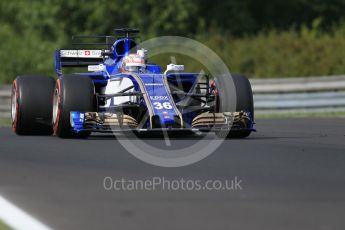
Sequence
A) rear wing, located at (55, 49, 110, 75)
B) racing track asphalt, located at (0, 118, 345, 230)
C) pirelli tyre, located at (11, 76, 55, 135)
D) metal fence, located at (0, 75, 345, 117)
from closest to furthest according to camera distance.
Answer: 1. racing track asphalt, located at (0, 118, 345, 230)
2. pirelli tyre, located at (11, 76, 55, 135)
3. rear wing, located at (55, 49, 110, 75)
4. metal fence, located at (0, 75, 345, 117)

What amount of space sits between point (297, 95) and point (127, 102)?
443 inches

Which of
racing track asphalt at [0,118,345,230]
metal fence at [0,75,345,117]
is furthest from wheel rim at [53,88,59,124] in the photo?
metal fence at [0,75,345,117]

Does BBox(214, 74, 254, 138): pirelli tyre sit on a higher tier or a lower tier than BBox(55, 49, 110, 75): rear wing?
lower

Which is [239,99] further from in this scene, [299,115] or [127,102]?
[299,115]

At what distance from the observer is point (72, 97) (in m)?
13.9

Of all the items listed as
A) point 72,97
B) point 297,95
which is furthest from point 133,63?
point 297,95

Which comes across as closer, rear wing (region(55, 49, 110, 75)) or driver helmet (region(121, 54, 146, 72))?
driver helmet (region(121, 54, 146, 72))

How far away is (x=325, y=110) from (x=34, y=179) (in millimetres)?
15962

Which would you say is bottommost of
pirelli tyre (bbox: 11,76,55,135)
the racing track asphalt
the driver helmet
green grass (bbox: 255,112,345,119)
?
the racing track asphalt

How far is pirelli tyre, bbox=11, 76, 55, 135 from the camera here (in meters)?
15.3

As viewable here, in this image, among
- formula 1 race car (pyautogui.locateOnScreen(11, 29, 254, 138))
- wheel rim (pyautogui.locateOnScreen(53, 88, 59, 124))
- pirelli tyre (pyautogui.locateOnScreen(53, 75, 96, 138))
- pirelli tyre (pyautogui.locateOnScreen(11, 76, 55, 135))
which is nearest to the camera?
formula 1 race car (pyautogui.locateOnScreen(11, 29, 254, 138))

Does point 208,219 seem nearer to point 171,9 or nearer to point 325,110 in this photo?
point 325,110

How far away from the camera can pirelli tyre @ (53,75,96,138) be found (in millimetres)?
13852

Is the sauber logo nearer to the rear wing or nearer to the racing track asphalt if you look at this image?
the racing track asphalt
